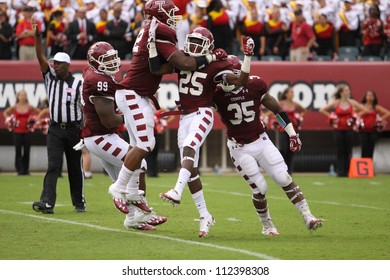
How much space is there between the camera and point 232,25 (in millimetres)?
20297

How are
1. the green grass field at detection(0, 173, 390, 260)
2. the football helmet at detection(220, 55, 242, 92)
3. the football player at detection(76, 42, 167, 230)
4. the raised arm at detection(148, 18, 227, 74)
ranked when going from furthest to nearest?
1. the football player at detection(76, 42, 167, 230)
2. the football helmet at detection(220, 55, 242, 92)
3. the raised arm at detection(148, 18, 227, 74)
4. the green grass field at detection(0, 173, 390, 260)

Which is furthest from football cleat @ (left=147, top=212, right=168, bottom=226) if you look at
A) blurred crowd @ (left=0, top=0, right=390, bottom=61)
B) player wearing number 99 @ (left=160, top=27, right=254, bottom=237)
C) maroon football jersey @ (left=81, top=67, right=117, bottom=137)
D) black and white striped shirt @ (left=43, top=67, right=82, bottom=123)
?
blurred crowd @ (left=0, top=0, right=390, bottom=61)

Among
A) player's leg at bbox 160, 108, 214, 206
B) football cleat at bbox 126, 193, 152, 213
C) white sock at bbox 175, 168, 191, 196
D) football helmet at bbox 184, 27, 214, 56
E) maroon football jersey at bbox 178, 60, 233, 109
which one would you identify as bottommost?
football cleat at bbox 126, 193, 152, 213

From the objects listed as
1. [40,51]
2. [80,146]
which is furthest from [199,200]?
[40,51]

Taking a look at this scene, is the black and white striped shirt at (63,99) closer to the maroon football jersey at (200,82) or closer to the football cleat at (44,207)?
the football cleat at (44,207)

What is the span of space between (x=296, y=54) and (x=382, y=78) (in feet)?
5.92

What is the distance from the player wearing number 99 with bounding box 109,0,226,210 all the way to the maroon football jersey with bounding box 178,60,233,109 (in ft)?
0.35

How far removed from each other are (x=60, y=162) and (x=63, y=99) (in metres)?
0.74

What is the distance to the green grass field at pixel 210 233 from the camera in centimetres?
824

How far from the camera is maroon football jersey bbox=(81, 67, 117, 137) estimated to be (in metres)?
9.95

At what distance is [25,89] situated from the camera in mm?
19234

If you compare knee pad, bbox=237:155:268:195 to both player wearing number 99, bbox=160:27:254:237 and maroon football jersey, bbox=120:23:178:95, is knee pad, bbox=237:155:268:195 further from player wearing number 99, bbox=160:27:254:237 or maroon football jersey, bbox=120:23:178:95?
maroon football jersey, bbox=120:23:178:95

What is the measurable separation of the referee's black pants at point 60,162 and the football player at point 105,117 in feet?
4.80

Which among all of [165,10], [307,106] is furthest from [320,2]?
[165,10]
